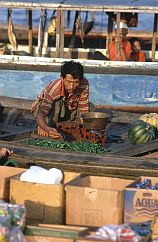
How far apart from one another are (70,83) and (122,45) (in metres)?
4.78

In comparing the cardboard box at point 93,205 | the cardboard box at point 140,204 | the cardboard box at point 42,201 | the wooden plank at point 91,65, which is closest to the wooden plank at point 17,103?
the wooden plank at point 91,65

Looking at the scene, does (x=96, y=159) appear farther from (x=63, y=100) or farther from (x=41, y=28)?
(x=41, y=28)

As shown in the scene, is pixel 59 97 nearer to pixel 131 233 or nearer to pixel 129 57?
pixel 131 233

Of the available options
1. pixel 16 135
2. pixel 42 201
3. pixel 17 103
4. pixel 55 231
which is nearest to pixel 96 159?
pixel 16 135

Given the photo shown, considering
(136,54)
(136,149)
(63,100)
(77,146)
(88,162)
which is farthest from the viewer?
(136,54)

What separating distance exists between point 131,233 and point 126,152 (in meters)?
3.21

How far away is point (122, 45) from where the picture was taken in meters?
12.6

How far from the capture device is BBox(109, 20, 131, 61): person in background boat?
40.5 feet

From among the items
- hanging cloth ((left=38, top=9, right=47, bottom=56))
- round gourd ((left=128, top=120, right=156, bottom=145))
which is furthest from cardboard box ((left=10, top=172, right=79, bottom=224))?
hanging cloth ((left=38, top=9, right=47, bottom=56))

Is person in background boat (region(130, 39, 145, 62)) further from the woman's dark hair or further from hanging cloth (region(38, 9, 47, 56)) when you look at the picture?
the woman's dark hair

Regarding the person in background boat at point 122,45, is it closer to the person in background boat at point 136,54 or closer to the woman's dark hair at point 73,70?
the person in background boat at point 136,54

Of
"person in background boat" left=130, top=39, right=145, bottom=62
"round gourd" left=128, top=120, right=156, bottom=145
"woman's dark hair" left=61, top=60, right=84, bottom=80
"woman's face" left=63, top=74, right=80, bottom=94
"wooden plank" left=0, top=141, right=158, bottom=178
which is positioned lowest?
"wooden plank" left=0, top=141, right=158, bottom=178

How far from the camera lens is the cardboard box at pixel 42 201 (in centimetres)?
547

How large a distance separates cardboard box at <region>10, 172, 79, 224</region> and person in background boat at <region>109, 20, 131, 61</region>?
22.8ft
